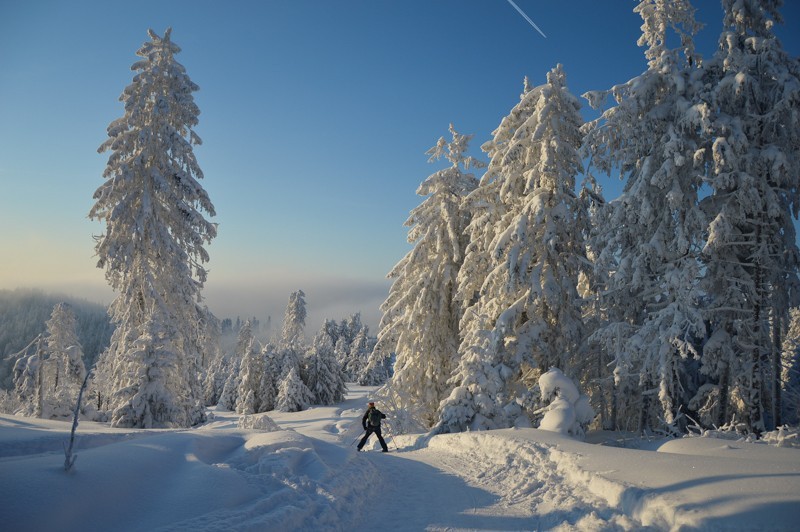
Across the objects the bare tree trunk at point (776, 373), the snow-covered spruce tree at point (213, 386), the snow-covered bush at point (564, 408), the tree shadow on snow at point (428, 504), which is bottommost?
the snow-covered spruce tree at point (213, 386)

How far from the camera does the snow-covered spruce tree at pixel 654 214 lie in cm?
1299

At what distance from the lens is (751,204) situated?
12492 mm

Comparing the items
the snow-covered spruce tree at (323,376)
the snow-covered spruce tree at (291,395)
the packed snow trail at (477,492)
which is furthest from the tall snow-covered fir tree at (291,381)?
the packed snow trail at (477,492)

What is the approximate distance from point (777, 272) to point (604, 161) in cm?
611

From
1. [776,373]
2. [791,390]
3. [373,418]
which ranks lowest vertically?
[373,418]

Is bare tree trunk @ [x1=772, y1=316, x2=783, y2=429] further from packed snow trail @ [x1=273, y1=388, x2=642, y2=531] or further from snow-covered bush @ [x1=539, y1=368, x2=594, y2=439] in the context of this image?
packed snow trail @ [x1=273, y1=388, x2=642, y2=531]

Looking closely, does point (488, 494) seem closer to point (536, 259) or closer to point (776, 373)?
point (776, 373)

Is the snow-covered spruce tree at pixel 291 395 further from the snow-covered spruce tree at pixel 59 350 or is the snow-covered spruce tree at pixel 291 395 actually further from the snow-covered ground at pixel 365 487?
the snow-covered ground at pixel 365 487

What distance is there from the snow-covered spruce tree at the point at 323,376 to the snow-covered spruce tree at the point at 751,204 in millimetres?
38195

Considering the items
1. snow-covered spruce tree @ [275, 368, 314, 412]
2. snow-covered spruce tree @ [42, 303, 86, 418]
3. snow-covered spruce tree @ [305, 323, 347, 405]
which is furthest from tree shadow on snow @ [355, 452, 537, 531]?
snow-covered spruce tree @ [305, 323, 347, 405]

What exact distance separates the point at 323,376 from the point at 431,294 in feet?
96.9

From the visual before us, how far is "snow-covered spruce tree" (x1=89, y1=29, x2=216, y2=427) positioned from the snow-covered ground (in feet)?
19.3

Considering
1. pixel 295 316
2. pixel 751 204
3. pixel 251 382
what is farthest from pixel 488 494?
pixel 295 316

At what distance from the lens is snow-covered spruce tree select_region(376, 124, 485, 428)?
2091cm
